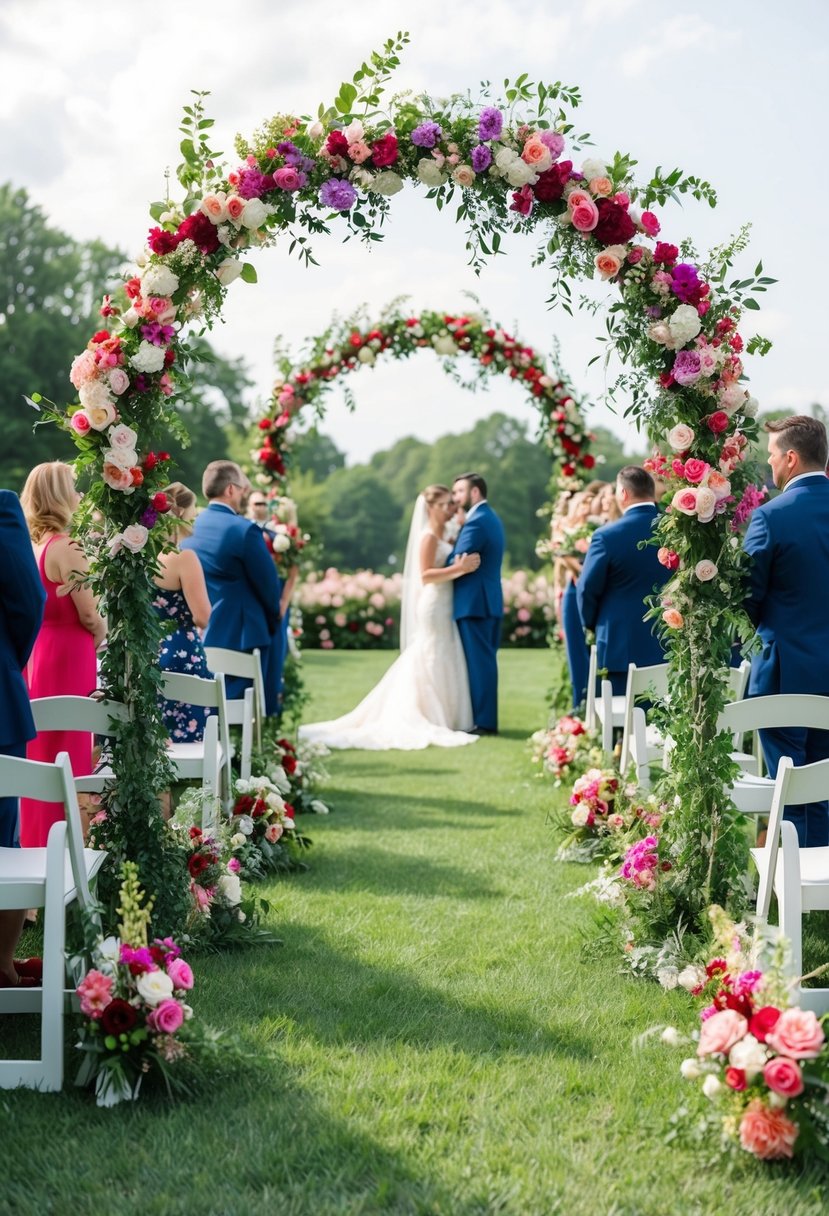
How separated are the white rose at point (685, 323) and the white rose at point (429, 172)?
111cm

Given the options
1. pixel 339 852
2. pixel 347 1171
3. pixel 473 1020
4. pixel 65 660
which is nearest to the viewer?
pixel 347 1171

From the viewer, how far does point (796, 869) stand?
3748 millimetres

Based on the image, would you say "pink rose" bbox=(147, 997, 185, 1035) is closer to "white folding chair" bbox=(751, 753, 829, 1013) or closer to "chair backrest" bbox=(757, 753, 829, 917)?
"white folding chair" bbox=(751, 753, 829, 1013)

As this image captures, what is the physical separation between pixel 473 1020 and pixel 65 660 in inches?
107

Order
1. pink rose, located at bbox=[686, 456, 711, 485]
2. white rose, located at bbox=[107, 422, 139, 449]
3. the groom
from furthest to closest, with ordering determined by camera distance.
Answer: the groom < pink rose, located at bbox=[686, 456, 711, 485] < white rose, located at bbox=[107, 422, 139, 449]

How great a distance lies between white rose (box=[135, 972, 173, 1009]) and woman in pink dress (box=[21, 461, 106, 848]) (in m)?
2.12

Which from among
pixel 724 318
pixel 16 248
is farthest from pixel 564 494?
pixel 16 248

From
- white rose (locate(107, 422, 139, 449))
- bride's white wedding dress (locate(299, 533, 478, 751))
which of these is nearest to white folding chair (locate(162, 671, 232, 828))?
white rose (locate(107, 422, 139, 449))

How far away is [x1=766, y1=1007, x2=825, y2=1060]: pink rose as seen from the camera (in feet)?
10.0

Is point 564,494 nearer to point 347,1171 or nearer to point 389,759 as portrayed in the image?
point 389,759

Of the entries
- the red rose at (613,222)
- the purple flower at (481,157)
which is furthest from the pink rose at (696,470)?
the purple flower at (481,157)

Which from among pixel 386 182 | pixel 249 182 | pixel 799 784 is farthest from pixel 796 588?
pixel 249 182

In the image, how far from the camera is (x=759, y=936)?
3859 millimetres

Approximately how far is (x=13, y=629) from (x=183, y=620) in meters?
2.39
